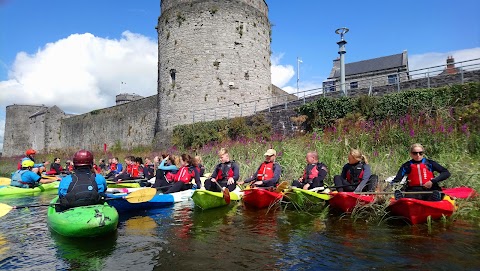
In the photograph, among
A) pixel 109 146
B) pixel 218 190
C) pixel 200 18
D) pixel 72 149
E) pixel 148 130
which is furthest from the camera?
pixel 72 149

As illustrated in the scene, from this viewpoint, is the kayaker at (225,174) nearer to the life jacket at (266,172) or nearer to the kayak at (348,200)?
the life jacket at (266,172)

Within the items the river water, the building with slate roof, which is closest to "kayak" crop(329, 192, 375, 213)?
the river water

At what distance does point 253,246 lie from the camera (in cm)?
466

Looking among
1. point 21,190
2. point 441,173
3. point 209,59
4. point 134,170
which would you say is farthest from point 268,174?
point 209,59

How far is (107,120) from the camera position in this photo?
2931 centimetres

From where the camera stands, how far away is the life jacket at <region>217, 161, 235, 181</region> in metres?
8.02

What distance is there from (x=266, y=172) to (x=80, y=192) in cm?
374

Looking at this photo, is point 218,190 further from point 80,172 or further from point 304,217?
point 80,172

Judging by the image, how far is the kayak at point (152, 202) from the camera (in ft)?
23.7

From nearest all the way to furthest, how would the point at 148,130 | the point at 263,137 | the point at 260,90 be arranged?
1. the point at 263,137
2. the point at 260,90
3. the point at 148,130

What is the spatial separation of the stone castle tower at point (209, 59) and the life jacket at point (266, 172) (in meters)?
12.2

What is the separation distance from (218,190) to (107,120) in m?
23.7

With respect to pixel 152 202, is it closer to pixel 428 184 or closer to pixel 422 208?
pixel 422 208

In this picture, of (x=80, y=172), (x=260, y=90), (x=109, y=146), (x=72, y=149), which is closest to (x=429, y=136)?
(x=80, y=172)
